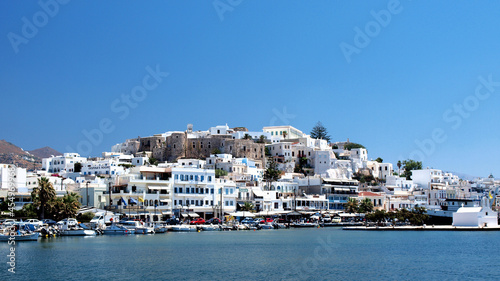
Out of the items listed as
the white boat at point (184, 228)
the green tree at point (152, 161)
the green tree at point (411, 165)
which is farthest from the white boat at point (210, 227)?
the green tree at point (411, 165)

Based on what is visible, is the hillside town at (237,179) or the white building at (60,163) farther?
the white building at (60,163)

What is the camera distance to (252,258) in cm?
4053

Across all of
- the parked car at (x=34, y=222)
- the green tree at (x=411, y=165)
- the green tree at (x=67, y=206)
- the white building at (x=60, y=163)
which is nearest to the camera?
the parked car at (x=34, y=222)

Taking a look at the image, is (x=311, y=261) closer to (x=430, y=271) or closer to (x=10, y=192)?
(x=430, y=271)

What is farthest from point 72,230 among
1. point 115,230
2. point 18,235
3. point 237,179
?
point 237,179

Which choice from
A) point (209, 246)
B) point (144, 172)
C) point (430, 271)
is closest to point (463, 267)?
point (430, 271)

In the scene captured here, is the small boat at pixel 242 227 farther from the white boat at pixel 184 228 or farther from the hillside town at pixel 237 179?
the white boat at pixel 184 228

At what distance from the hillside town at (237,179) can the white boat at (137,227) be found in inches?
151

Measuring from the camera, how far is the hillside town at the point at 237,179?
68.6 metres

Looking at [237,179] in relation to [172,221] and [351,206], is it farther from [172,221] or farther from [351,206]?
[172,221]

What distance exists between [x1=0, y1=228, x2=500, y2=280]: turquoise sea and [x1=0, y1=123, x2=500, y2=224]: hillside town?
44.6ft

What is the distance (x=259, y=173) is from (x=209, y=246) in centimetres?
5053

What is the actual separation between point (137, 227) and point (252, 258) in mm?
22620

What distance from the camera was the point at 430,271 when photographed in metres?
35.5
